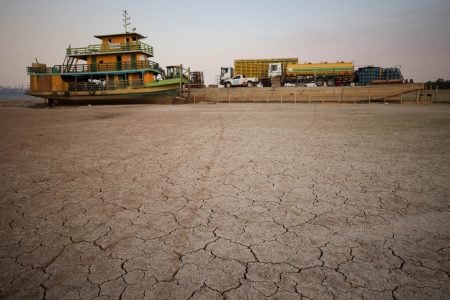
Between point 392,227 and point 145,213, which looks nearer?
point 392,227

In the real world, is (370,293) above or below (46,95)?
below

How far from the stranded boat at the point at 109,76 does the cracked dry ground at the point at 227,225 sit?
57.9 ft

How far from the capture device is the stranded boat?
22250 mm

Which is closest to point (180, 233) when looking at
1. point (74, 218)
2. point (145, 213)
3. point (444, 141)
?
point (145, 213)

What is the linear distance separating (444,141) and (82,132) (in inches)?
405

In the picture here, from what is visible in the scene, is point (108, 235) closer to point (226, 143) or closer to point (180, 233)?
point (180, 233)

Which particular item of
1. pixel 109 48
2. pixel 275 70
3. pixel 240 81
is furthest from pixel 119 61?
pixel 275 70

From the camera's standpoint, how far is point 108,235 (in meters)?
2.53

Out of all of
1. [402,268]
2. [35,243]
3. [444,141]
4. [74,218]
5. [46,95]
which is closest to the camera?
[402,268]

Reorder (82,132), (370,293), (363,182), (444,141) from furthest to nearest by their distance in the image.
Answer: (82,132)
(444,141)
(363,182)
(370,293)

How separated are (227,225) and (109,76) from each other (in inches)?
976

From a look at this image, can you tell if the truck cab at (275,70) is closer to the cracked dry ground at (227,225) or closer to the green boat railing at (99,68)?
the green boat railing at (99,68)

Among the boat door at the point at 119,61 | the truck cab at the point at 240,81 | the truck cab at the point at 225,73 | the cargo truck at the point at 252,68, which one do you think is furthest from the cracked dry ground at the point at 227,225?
the cargo truck at the point at 252,68

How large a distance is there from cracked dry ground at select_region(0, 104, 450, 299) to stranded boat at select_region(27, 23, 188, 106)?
17.7m
